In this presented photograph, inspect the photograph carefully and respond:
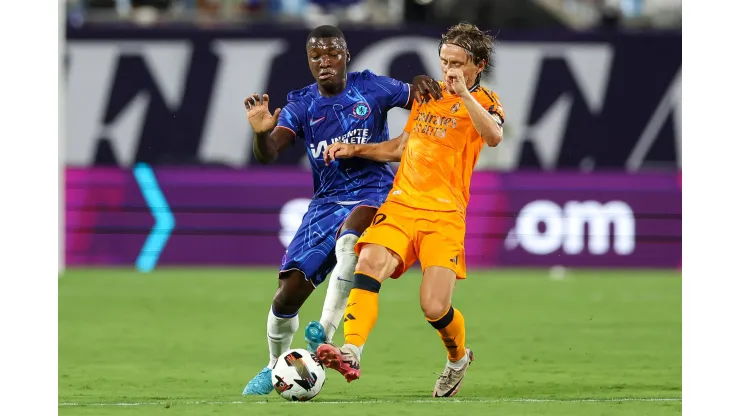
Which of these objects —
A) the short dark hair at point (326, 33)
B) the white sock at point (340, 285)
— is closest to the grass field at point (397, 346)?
the white sock at point (340, 285)

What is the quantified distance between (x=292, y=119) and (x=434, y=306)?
4.90 ft

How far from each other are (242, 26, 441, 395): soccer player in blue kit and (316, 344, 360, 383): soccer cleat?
865 mm

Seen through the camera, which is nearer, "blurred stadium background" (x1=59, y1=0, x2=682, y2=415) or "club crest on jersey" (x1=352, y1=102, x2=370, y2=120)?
"club crest on jersey" (x1=352, y1=102, x2=370, y2=120)

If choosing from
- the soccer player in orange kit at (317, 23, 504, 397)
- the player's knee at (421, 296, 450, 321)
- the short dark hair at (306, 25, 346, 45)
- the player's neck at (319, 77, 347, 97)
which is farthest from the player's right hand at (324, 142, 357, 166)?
the player's knee at (421, 296, 450, 321)

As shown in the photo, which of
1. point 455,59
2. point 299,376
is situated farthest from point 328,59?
point 299,376

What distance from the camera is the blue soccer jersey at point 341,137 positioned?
7734 millimetres

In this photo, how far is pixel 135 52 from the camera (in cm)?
1822

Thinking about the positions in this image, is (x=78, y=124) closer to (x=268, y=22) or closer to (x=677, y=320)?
(x=268, y=22)

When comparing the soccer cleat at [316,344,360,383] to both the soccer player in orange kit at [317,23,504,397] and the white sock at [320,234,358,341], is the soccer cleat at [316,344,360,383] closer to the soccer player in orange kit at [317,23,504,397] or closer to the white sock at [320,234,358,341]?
the soccer player in orange kit at [317,23,504,397]

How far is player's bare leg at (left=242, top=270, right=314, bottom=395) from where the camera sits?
754 centimetres

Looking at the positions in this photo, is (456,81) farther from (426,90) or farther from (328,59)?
(328,59)

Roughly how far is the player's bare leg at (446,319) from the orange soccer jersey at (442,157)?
0.37 m
